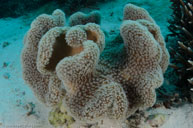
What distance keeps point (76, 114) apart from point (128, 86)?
0.68 meters

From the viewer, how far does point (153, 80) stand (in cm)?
194

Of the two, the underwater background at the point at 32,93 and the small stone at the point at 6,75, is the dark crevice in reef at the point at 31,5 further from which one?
the small stone at the point at 6,75

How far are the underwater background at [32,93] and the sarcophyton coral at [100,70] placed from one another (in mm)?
593

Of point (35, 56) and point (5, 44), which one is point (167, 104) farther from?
point (5, 44)

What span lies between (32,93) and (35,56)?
4.16 feet

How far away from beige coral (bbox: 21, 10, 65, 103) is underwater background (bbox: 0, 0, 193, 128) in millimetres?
705

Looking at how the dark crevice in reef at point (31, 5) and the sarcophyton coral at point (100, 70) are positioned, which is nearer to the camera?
the sarcophyton coral at point (100, 70)

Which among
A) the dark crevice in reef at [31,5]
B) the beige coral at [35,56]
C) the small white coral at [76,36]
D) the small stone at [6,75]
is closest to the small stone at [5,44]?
the small stone at [6,75]

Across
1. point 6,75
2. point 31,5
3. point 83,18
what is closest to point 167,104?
point 83,18

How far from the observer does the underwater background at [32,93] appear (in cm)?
236

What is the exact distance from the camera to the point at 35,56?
2420mm

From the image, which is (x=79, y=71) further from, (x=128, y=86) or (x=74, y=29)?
(x=128, y=86)

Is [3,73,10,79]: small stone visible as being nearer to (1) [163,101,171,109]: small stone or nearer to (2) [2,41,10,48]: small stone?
(2) [2,41,10,48]: small stone

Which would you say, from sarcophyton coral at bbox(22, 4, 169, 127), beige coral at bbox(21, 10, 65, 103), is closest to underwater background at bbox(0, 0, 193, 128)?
sarcophyton coral at bbox(22, 4, 169, 127)
